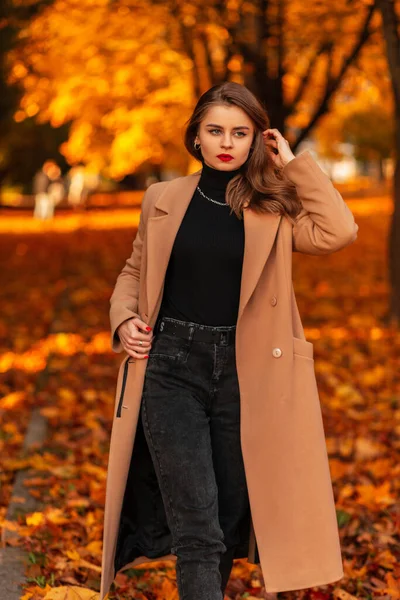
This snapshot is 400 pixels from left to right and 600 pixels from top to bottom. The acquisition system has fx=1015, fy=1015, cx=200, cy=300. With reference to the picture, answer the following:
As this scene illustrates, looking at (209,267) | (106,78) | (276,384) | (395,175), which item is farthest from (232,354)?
(106,78)

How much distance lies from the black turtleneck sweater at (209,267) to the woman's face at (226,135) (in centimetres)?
6

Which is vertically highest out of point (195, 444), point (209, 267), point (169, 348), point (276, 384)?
point (209, 267)

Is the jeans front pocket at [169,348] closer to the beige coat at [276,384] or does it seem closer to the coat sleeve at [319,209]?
the beige coat at [276,384]

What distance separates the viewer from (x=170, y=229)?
355cm

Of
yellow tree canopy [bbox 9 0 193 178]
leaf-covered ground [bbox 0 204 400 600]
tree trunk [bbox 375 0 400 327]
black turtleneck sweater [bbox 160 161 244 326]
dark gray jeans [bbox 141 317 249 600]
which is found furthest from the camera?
yellow tree canopy [bbox 9 0 193 178]

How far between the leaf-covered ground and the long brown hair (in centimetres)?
172

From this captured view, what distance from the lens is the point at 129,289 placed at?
3750 mm

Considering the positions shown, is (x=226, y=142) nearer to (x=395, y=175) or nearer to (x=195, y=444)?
(x=195, y=444)

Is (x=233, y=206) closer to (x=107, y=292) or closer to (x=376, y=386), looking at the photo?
(x=376, y=386)

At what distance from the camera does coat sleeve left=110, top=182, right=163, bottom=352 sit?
364 cm

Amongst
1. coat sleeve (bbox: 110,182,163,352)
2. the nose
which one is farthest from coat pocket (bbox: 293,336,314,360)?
the nose

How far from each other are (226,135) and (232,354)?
755mm

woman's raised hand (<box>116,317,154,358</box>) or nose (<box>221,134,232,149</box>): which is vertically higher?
nose (<box>221,134,232,149</box>)

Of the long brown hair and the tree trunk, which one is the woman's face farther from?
the tree trunk
